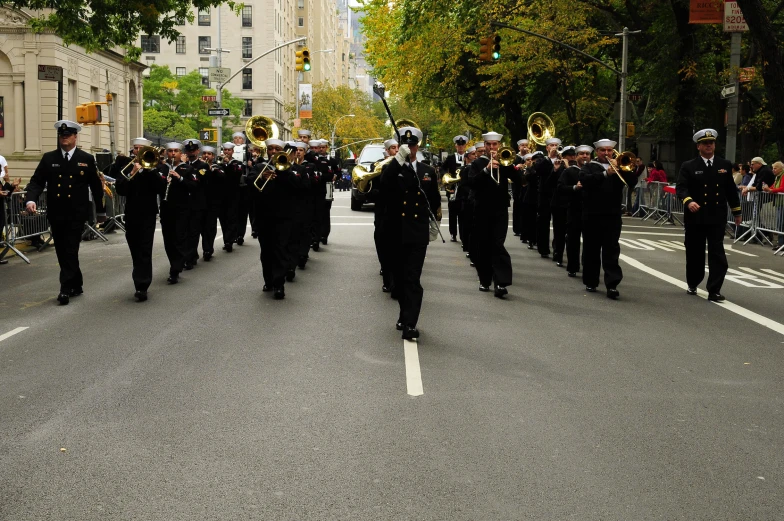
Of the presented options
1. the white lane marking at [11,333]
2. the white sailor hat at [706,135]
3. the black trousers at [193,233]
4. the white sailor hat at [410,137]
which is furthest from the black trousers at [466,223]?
the white lane marking at [11,333]

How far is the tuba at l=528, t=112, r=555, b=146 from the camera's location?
59.7 ft

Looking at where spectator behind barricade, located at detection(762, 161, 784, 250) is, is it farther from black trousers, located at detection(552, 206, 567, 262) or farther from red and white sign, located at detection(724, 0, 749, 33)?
black trousers, located at detection(552, 206, 567, 262)

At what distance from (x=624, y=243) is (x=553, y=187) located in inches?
179

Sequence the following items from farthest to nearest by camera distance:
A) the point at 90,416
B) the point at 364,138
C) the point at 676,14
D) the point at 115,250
→ the point at 364,138
the point at 676,14
the point at 115,250
the point at 90,416

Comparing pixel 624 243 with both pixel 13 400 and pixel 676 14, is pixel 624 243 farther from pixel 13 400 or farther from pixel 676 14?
pixel 13 400

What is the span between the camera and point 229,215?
17797 millimetres

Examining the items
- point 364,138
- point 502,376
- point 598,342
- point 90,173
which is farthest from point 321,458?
point 364,138

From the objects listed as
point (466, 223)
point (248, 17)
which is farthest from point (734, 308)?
point (248, 17)

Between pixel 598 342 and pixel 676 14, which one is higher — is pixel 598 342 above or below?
below

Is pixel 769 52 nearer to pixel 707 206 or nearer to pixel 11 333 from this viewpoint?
pixel 707 206

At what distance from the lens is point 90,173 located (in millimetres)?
11766

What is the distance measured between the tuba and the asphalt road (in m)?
6.78

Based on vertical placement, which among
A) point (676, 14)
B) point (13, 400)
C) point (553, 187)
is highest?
point (676, 14)

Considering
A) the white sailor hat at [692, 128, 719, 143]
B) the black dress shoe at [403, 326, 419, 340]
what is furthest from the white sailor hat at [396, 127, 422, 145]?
the white sailor hat at [692, 128, 719, 143]
